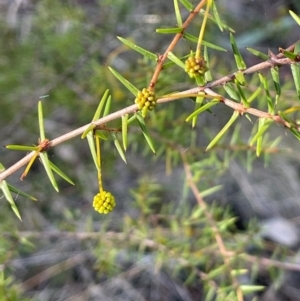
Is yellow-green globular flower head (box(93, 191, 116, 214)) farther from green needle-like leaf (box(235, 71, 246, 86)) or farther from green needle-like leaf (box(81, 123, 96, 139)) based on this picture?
green needle-like leaf (box(235, 71, 246, 86))

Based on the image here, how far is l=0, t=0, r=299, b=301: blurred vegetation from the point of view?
1.45 metres

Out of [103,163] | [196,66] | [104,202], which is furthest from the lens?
[103,163]

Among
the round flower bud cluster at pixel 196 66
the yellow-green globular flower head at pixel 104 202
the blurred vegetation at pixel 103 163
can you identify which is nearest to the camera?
the round flower bud cluster at pixel 196 66

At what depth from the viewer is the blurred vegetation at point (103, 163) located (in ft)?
4.74

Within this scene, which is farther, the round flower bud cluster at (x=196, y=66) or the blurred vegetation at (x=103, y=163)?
the blurred vegetation at (x=103, y=163)

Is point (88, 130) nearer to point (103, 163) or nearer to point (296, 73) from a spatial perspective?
point (296, 73)

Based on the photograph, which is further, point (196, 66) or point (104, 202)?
point (104, 202)

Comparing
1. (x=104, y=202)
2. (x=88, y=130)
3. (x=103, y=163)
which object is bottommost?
(x=103, y=163)

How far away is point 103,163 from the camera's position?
1.90 metres

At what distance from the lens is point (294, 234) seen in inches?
96.9

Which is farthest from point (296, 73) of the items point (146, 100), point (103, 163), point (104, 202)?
point (103, 163)

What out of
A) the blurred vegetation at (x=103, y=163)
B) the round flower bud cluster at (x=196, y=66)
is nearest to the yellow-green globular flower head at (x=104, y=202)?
the round flower bud cluster at (x=196, y=66)

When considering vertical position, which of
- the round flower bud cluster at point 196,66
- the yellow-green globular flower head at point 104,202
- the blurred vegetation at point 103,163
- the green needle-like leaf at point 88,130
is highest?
the round flower bud cluster at point 196,66

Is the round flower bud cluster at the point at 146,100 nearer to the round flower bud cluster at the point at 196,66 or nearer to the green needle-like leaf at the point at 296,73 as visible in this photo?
the round flower bud cluster at the point at 196,66
